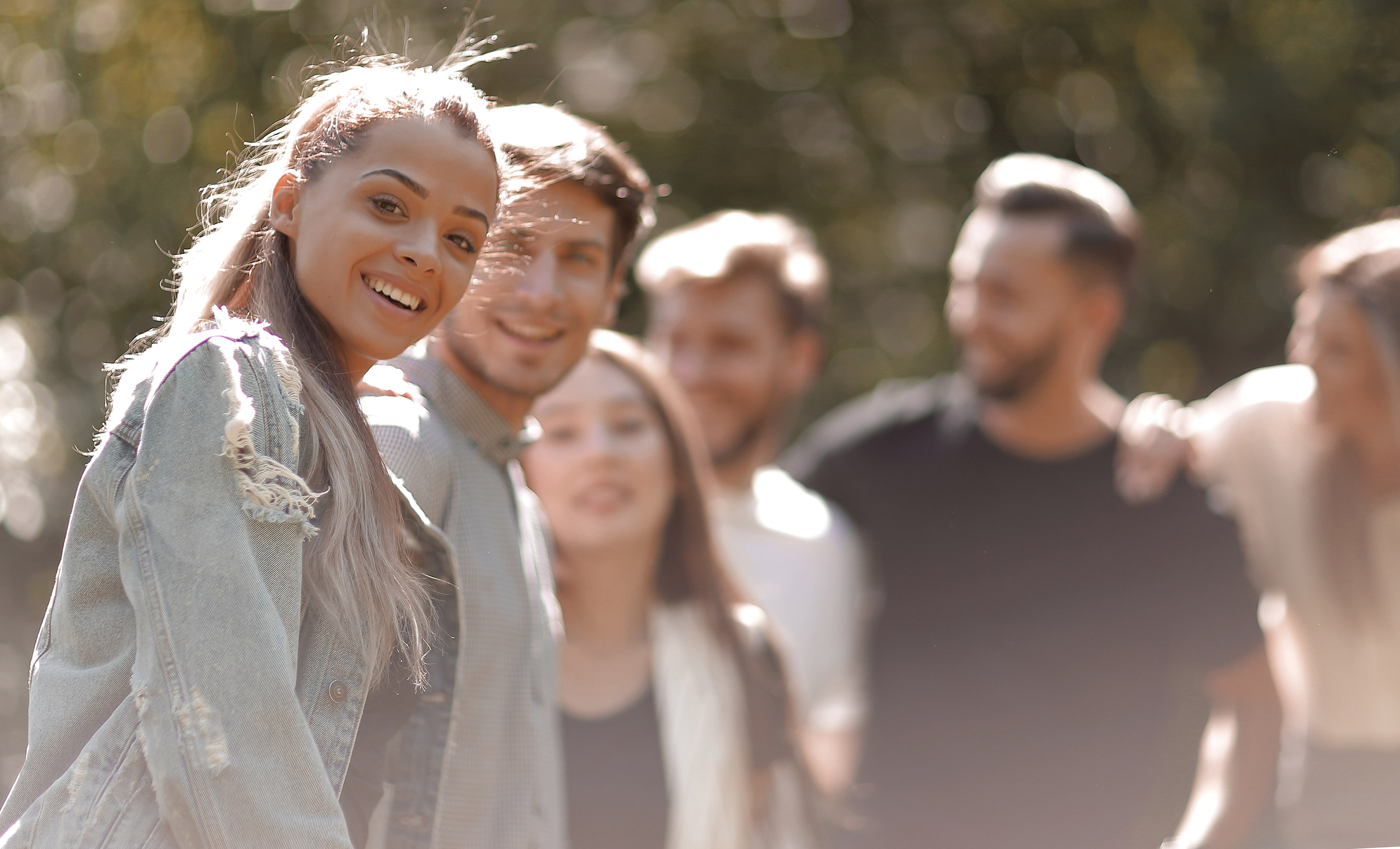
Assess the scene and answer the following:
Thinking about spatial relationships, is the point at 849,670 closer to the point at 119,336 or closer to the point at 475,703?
the point at 475,703

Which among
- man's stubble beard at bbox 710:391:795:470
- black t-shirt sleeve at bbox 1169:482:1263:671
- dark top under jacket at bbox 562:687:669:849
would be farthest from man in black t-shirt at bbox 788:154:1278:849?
dark top under jacket at bbox 562:687:669:849

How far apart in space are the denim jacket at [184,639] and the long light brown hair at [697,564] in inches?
65.2

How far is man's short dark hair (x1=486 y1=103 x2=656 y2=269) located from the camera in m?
1.86

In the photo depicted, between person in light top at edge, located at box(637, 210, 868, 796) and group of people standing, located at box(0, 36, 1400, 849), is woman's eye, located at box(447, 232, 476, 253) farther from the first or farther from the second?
person in light top at edge, located at box(637, 210, 868, 796)

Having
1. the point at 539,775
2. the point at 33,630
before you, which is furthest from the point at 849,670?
the point at 33,630

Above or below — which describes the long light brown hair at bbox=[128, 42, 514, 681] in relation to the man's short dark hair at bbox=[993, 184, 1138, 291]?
below

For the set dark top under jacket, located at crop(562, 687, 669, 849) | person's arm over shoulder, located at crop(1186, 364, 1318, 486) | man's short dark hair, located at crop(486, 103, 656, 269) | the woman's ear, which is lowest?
dark top under jacket, located at crop(562, 687, 669, 849)

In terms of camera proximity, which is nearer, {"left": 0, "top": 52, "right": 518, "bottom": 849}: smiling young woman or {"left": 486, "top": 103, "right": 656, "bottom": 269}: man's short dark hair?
{"left": 0, "top": 52, "right": 518, "bottom": 849}: smiling young woman

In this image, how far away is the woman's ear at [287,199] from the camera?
1.34 metres

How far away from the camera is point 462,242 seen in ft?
4.58

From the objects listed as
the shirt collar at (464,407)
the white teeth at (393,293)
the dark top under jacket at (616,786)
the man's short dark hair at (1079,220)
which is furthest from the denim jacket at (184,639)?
the man's short dark hair at (1079,220)

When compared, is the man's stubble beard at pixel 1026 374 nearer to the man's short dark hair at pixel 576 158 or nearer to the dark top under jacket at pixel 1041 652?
the dark top under jacket at pixel 1041 652

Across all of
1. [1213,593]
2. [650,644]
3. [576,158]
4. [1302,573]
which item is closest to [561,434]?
[650,644]

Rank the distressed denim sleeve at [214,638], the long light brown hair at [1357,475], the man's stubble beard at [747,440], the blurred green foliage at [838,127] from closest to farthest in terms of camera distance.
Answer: the distressed denim sleeve at [214,638] → the long light brown hair at [1357,475] → the man's stubble beard at [747,440] → the blurred green foliage at [838,127]
